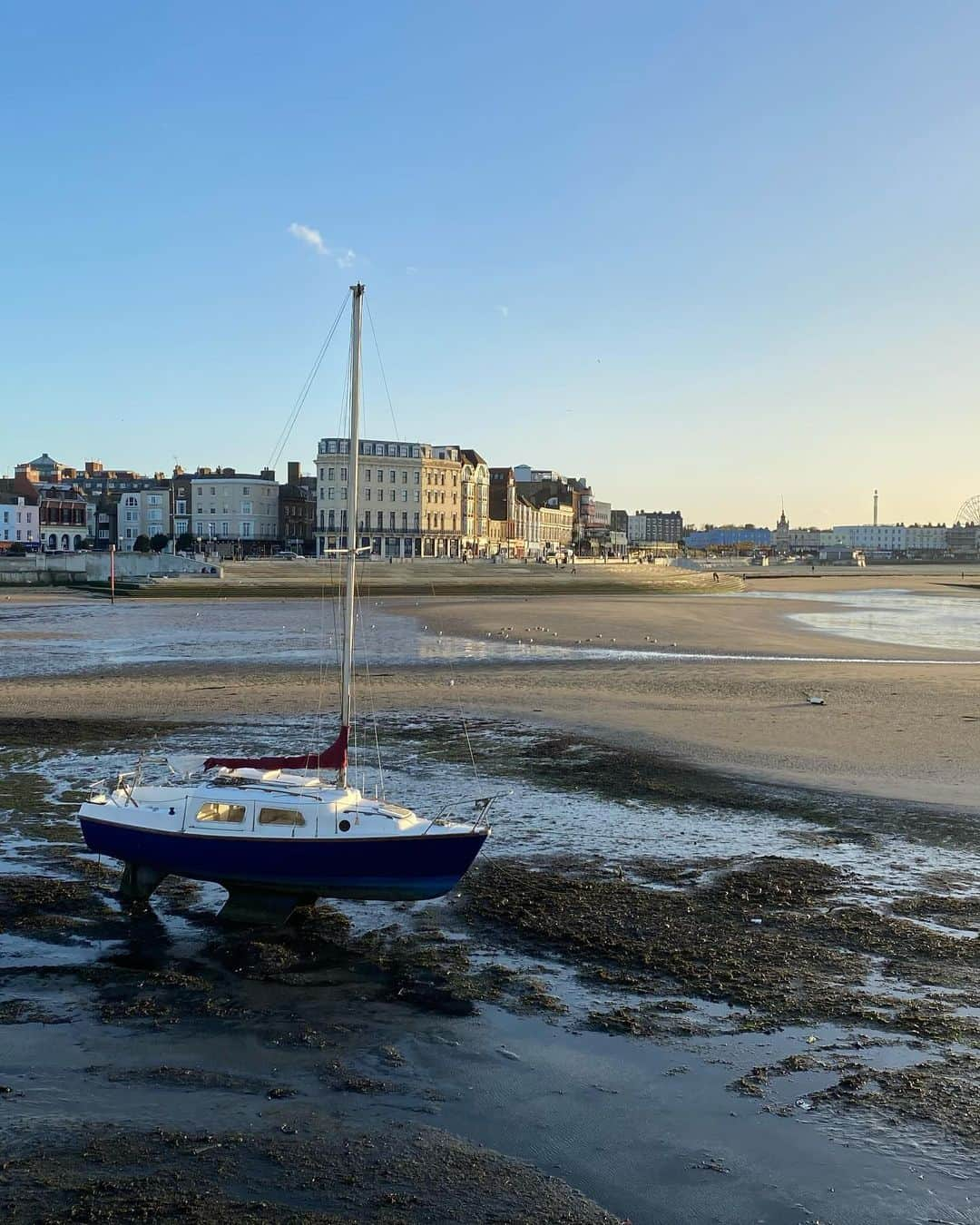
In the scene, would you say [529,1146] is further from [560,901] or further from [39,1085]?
[560,901]

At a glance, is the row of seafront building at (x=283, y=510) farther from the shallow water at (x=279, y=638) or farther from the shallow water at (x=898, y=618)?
the shallow water at (x=279, y=638)

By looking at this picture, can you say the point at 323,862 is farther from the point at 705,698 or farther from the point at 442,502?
the point at 442,502

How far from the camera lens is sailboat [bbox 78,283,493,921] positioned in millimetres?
12688

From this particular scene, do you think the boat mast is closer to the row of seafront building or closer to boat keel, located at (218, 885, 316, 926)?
boat keel, located at (218, 885, 316, 926)

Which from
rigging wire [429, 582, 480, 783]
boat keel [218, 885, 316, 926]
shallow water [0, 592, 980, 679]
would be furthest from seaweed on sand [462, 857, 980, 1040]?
shallow water [0, 592, 980, 679]

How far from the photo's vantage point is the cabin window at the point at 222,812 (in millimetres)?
13125

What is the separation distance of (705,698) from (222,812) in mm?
20274

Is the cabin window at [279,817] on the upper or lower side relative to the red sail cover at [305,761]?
lower

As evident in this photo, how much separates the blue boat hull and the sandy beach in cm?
972

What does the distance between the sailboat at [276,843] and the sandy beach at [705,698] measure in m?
9.83

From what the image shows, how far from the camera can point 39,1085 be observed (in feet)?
29.9

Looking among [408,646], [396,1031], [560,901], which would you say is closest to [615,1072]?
[396,1031]

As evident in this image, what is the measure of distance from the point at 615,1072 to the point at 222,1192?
343cm

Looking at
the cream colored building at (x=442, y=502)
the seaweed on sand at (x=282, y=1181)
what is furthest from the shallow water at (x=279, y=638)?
the cream colored building at (x=442, y=502)
